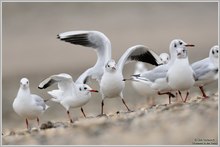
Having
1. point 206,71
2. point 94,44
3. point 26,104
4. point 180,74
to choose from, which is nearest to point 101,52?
point 94,44

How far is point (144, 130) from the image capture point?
8836 millimetres

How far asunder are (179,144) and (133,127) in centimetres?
91

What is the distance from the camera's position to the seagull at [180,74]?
10.1 m

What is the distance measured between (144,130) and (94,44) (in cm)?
365

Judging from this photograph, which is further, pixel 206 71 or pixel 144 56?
pixel 144 56

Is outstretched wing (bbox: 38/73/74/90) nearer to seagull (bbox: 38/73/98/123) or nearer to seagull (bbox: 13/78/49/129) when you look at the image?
seagull (bbox: 38/73/98/123)

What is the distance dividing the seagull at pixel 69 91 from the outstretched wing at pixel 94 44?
86 centimetres

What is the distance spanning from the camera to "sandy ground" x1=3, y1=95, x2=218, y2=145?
849 centimetres

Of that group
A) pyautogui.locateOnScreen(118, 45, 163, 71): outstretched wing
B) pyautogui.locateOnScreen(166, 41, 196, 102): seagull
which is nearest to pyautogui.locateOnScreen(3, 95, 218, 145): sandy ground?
pyautogui.locateOnScreen(166, 41, 196, 102): seagull

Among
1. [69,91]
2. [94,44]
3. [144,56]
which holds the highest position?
[94,44]

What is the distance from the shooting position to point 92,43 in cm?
1223

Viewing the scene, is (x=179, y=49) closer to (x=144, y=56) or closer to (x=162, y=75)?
(x=162, y=75)

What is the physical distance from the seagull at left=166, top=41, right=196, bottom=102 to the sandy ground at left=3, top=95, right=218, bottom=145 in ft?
0.92

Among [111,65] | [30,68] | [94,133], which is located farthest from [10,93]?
[94,133]
